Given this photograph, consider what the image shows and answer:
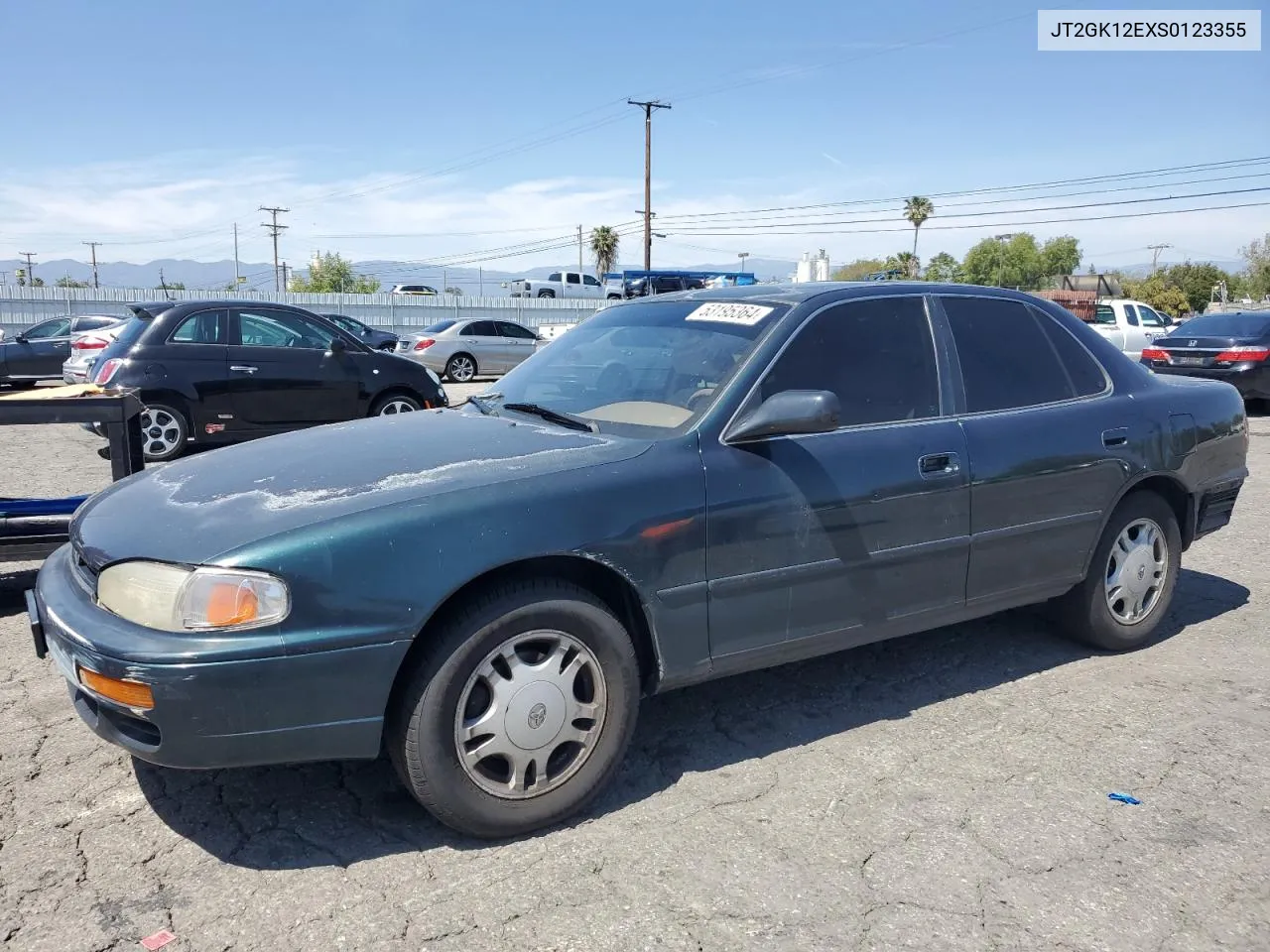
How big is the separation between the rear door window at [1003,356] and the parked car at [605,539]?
0.01 m

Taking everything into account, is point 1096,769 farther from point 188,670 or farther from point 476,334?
point 476,334

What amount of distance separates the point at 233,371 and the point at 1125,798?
8666mm

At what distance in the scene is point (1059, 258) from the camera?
8825 centimetres

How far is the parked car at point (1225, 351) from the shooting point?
549 inches

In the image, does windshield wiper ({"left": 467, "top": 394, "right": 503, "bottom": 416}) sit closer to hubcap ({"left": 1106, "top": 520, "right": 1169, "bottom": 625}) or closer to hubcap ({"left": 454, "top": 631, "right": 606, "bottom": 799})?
hubcap ({"left": 454, "top": 631, "right": 606, "bottom": 799})

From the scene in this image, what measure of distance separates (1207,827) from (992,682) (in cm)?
121

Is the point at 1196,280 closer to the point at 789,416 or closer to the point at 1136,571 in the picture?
the point at 1136,571

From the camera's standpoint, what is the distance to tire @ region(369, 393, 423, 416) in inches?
404

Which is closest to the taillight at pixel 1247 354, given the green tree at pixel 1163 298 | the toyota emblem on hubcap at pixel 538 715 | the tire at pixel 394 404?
the tire at pixel 394 404

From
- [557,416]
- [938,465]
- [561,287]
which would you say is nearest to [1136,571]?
[938,465]

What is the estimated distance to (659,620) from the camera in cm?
304

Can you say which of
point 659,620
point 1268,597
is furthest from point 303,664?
point 1268,597

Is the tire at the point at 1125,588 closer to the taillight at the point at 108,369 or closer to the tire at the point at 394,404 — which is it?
the tire at the point at 394,404

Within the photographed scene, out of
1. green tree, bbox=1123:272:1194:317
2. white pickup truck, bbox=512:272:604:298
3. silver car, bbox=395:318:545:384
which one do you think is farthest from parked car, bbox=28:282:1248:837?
green tree, bbox=1123:272:1194:317
